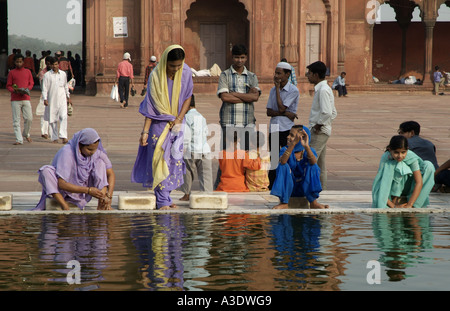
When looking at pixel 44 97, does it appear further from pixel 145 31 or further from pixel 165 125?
pixel 145 31

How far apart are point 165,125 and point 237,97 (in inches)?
47.4

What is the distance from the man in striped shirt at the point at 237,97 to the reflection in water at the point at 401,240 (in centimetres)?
216

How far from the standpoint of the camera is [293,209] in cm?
841

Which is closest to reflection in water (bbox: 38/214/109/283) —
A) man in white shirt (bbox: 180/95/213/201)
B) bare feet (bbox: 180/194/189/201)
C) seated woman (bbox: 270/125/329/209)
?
bare feet (bbox: 180/194/189/201)

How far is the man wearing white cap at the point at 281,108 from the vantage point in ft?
31.4

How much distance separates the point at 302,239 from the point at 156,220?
1.60m

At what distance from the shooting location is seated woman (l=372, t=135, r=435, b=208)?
8523 mm

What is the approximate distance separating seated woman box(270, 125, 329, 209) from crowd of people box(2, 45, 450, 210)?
0.01m

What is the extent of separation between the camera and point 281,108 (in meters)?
9.59

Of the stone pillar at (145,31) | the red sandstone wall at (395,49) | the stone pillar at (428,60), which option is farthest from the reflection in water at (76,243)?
the red sandstone wall at (395,49)

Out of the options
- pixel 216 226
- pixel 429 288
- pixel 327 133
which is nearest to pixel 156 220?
pixel 216 226

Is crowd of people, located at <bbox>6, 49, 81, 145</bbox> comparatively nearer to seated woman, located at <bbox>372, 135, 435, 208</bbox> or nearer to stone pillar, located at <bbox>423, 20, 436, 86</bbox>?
seated woman, located at <bbox>372, 135, 435, 208</bbox>

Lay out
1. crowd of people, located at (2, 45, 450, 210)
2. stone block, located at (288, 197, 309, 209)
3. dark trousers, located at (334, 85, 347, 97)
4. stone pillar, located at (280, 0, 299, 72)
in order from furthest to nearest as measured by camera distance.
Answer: dark trousers, located at (334, 85, 347, 97) → stone pillar, located at (280, 0, 299, 72) → stone block, located at (288, 197, 309, 209) → crowd of people, located at (2, 45, 450, 210)
